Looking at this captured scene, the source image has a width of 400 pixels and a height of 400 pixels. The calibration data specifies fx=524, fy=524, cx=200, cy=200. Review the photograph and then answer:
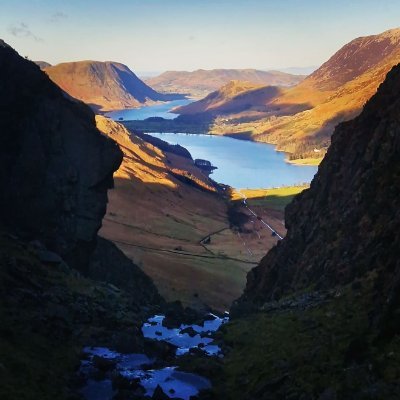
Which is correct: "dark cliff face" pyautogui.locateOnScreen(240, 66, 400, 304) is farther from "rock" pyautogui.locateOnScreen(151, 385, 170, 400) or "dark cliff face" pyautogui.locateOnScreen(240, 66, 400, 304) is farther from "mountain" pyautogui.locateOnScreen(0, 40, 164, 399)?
"mountain" pyautogui.locateOnScreen(0, 40, 164, 399)

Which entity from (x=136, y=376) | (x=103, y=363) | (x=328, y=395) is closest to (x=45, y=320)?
(x=103, y=363)

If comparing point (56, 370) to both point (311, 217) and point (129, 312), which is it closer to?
point (129, 312)

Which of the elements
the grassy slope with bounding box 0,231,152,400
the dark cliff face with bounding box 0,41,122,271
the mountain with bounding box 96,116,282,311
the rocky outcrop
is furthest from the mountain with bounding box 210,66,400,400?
the dark cliff face with bounding box 0,41,122,271

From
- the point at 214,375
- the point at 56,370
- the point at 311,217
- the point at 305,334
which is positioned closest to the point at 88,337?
the point at 56,370

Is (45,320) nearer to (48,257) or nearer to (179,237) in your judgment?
(48,257)

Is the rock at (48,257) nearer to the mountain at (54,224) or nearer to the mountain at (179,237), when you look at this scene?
the mountain at (54,224)
